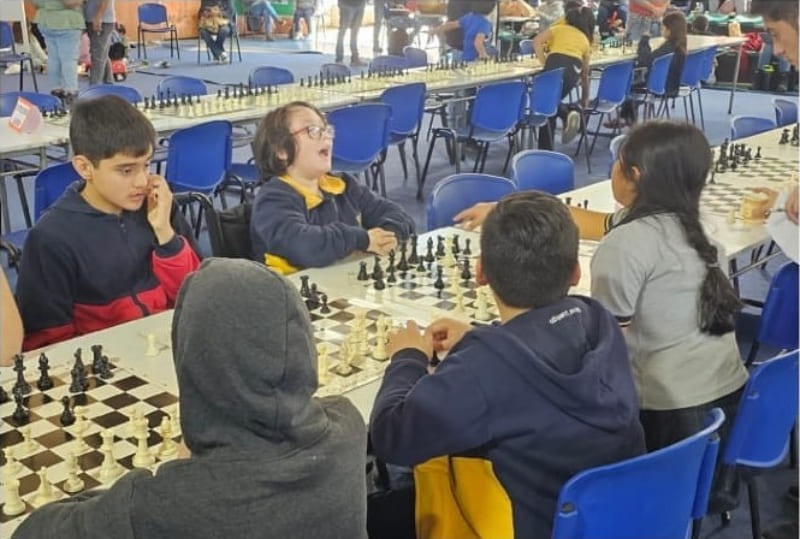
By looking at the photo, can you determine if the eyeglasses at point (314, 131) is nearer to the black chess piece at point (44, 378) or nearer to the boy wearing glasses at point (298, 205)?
the boy wearing glasses at point (298, 205)

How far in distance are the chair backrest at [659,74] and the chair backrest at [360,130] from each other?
3909 millimetres

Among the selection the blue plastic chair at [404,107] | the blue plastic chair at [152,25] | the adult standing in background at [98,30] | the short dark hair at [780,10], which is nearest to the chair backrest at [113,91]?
the blue plastic chair at [404,107]

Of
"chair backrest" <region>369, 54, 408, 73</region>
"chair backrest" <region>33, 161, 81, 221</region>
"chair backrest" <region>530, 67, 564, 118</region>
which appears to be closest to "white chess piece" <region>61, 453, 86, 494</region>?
"chair backrest" <region>33, 161, 81, 221</region>

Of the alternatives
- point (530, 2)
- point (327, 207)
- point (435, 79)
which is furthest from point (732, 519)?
point (530, 2)

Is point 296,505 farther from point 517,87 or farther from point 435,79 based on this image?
point 435,79

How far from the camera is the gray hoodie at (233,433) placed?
1293mm

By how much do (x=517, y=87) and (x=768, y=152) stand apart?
2454 millimetres

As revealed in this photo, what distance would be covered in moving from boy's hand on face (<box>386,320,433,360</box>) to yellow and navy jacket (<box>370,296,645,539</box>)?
242 millimetres

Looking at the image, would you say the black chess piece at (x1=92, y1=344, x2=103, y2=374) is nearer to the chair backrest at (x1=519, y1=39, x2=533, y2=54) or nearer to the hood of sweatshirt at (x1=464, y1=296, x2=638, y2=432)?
the hood of sweatshirt at (x1=464, y1=296, x2=638, y2=432)

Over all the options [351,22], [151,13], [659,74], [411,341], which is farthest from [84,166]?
[151,13]

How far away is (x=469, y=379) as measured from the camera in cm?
180

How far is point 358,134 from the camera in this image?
19.8ft

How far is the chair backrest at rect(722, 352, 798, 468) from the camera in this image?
229 centimetres

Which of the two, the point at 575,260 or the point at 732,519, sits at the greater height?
the point at 575,260
